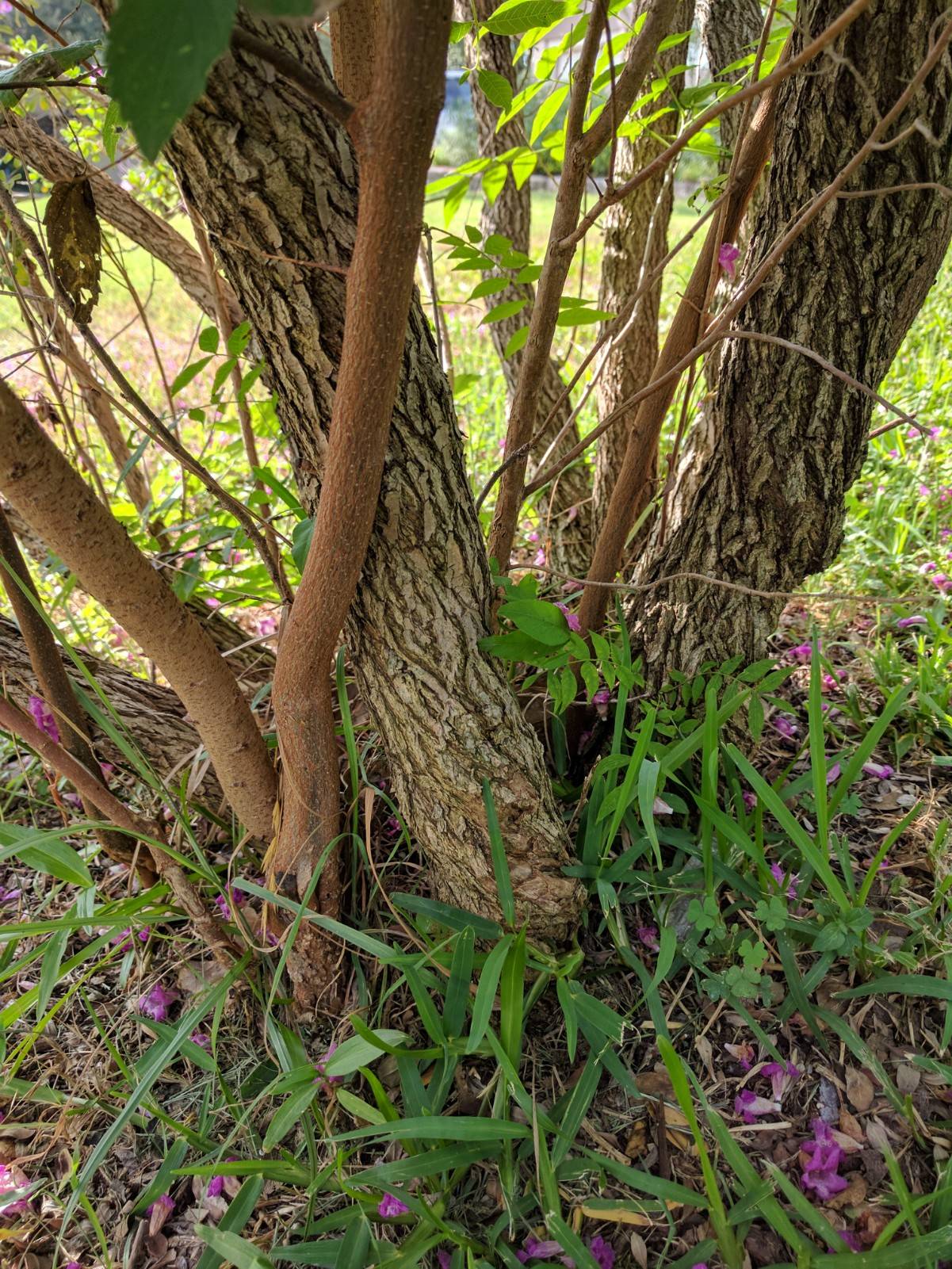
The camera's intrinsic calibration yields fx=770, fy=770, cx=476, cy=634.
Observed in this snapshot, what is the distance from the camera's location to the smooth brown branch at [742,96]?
2.17 feet

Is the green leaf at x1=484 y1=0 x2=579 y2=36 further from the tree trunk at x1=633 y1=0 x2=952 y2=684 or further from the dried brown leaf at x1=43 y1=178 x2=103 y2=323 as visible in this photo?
the dried brown leaf at x1=43 y1=178 x2=103 y2=323

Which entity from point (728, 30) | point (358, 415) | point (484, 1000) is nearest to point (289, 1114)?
point (484, 1000)

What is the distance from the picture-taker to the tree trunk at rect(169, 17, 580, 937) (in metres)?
0.80

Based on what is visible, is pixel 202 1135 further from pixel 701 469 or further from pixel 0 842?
pixel 701 469

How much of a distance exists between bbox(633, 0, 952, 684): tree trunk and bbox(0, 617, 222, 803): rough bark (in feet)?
2.82

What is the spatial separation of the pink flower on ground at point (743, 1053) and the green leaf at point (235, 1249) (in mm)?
673

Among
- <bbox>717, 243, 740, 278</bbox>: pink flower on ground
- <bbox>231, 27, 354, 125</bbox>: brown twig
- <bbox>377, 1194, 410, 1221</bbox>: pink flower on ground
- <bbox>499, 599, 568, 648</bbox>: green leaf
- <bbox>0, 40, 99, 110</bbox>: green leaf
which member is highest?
<bbox>0, 40, 99, 110</bbox>: green leaf

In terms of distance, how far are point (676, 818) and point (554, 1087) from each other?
0.47 meters

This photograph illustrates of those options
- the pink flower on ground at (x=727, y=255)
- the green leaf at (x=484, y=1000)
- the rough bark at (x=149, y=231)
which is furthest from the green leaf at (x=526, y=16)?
the green leaf at (x=484, y=1000)

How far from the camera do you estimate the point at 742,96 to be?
0.73 m

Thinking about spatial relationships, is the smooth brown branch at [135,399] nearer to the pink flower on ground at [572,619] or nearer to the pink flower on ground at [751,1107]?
the pink flower on ground at [572,619]

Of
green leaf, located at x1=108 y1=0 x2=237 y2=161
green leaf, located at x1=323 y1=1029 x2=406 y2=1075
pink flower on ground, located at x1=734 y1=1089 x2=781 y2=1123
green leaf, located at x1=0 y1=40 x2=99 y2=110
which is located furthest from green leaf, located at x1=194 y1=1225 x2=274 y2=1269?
green leaf, located at x1=0 y1=40 x2=99 y2=110

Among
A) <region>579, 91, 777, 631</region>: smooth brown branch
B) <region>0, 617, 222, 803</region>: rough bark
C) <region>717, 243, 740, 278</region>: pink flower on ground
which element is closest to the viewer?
<region>579, 91, 777, 631</region>: smooth brown branch

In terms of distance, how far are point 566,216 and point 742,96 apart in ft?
0.96
